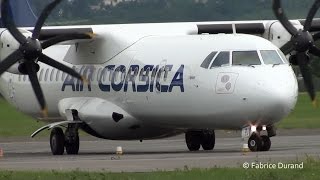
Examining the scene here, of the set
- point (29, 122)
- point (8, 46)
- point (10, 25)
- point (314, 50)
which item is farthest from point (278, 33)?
point (29, 122)

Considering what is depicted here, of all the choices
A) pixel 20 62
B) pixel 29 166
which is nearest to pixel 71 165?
pixel 29 166

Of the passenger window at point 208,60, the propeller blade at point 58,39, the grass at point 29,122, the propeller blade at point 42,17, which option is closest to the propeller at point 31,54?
the propeller blade at point 42,17

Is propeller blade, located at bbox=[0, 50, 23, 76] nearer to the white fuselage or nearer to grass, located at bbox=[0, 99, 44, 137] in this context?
the white fuselage

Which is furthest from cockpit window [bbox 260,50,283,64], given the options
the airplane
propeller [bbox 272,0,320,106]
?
propeller [bbox 272,0,320,106]

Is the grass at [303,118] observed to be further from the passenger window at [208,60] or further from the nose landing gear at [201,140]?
the passenger window at [208,60]

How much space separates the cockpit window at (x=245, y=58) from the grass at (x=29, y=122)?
17250 mm

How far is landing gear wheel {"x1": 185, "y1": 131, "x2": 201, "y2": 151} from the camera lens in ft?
118

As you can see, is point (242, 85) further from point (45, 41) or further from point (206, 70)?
point (45, 41)

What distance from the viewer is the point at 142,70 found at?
34844 millimetres

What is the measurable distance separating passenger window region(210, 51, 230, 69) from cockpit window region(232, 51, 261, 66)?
0.18 metres

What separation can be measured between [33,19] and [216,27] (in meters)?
8.06

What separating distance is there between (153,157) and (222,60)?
3.65 metres

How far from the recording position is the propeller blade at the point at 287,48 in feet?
113

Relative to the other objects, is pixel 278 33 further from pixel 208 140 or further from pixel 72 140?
pixel 72 140
